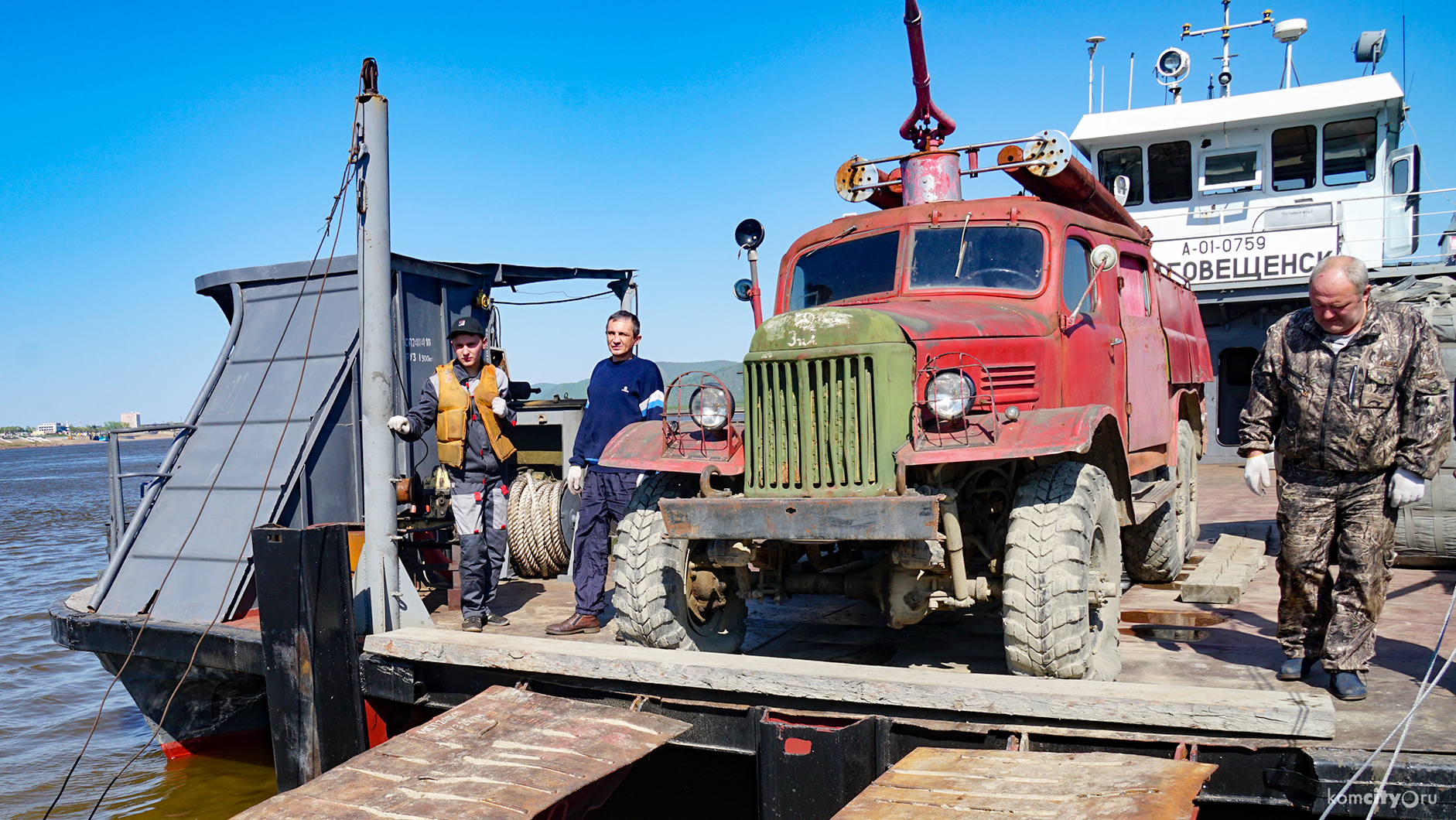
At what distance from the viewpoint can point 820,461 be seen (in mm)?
4348

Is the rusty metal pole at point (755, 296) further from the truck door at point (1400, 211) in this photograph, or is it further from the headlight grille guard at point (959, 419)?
the truck door at point (1400, 211)

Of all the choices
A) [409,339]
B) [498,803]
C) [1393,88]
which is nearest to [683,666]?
[498,803]

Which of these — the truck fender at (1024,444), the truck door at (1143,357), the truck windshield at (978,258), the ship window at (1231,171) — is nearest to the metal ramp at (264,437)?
the truck windshield at (978,258)

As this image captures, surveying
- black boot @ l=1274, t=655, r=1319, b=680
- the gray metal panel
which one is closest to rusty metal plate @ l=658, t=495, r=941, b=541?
black boot @ l=1274, t=655, r=1319, b=680

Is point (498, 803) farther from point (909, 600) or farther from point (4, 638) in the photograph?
point (4, 638)

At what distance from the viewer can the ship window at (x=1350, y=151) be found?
13.6 meters

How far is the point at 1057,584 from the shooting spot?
13.2 ft

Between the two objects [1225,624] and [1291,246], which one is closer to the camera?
[1225,624]

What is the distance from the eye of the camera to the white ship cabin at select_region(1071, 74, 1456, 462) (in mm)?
13281

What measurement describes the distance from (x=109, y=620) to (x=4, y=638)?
5.47 m

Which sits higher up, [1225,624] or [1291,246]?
[1291,246]

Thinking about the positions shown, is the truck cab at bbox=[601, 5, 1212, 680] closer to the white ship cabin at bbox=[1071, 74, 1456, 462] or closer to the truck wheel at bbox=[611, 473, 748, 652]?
the truck wheel at bbox=[611, 473, 748, 652]

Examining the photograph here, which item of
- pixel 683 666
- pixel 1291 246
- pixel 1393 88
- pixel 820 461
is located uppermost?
pixel 1393 88

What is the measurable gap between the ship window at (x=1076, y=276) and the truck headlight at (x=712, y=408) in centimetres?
194
